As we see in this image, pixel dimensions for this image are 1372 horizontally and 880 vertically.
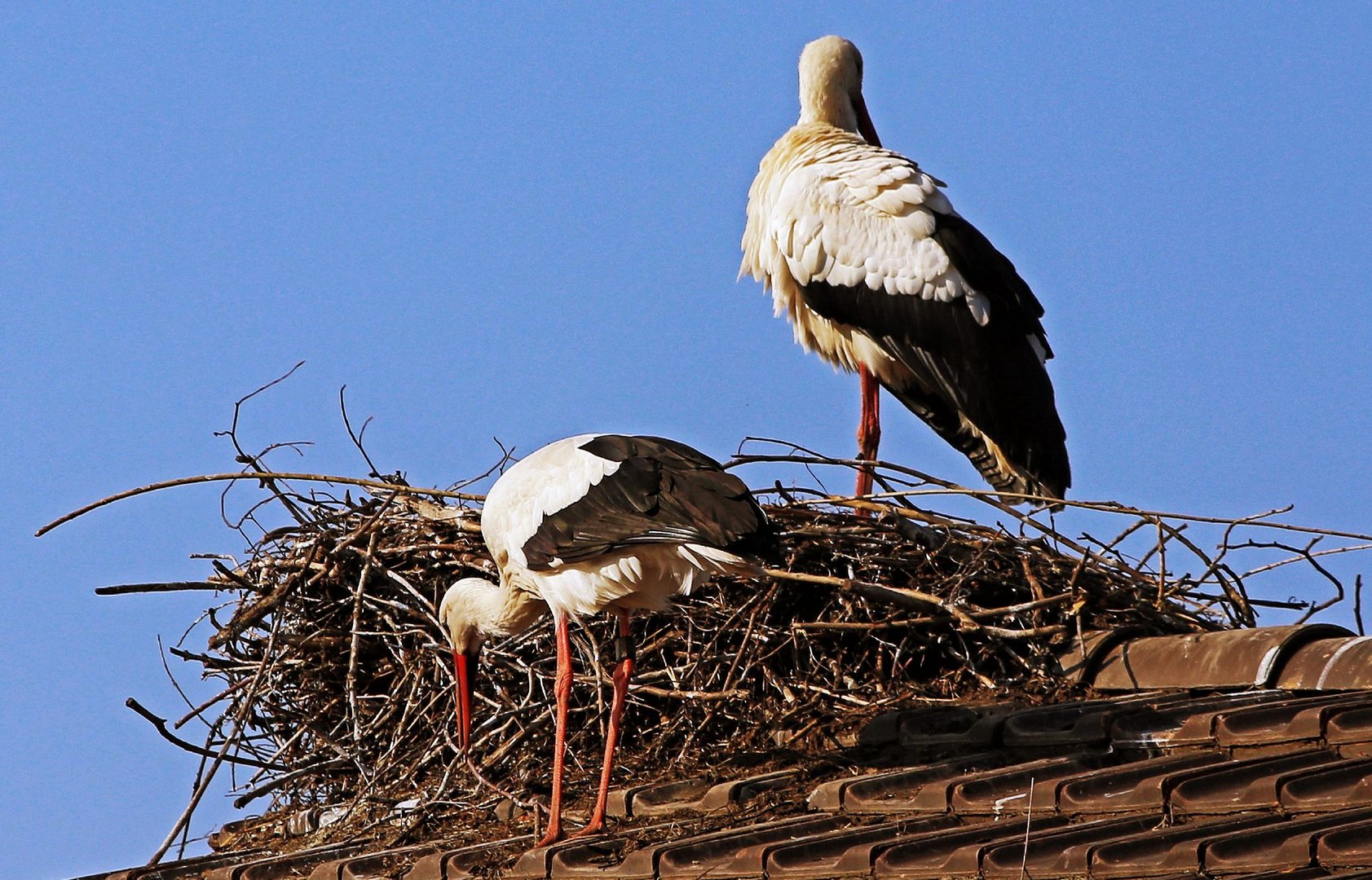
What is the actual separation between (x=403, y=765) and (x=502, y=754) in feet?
1.56

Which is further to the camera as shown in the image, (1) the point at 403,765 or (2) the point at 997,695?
(1) the point at 403,765

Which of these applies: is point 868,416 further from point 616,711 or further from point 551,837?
point 551,837

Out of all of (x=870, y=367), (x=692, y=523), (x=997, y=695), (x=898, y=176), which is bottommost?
(x=997, y=695)

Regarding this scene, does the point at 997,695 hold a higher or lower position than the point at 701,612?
lower

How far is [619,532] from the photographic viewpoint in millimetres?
4312

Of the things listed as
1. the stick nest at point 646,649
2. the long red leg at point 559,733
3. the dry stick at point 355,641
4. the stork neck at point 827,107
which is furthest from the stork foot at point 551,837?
the stork neck at point 827,107

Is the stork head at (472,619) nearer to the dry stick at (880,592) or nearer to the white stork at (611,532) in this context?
the white stork at (611,532)

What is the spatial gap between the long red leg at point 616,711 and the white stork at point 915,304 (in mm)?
1707

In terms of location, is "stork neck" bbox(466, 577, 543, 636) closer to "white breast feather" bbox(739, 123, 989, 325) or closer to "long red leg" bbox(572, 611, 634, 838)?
"long red leg" bbox(572, 611, 634, 838)

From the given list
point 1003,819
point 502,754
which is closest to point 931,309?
point 502,754

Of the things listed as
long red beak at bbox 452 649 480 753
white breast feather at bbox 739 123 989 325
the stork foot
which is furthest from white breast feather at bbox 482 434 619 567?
white breast feather at bbox 739 123 989 325

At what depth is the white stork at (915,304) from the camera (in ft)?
21.4

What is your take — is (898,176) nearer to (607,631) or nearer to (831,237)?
(831,237)

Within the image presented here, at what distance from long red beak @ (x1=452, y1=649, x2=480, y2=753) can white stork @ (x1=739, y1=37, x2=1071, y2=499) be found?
1655 millimetres
